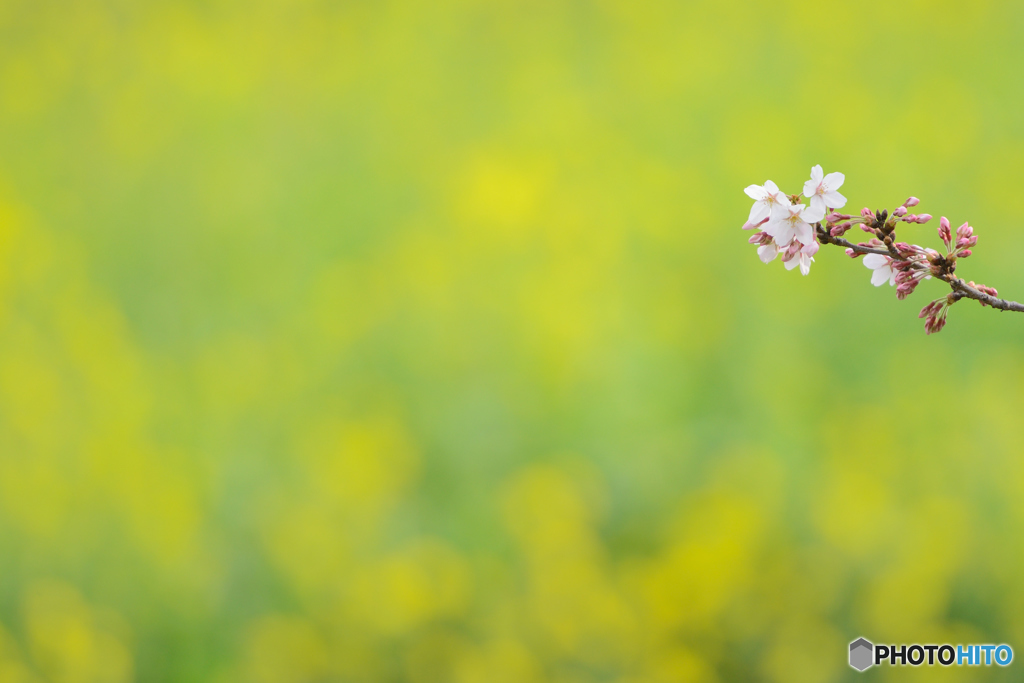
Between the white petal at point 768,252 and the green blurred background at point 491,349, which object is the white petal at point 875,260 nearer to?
the white petal at point 768,252

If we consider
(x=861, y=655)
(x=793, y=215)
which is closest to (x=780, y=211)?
(x=793, y=215)

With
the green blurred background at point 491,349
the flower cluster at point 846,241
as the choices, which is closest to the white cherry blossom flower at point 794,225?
Result: the flower cluster at point 846,241

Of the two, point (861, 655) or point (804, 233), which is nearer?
point (804, 233)

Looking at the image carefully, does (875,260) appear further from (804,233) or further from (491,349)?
(491,349)

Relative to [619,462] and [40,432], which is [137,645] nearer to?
[40,432]

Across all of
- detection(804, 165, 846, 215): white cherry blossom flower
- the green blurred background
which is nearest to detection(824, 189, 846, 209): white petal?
detection(804, 165, 846, 215): white cherry blossom flower

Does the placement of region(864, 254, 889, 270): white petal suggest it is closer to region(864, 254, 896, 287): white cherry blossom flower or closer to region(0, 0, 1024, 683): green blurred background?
region(864, 254, 896, 287): white cherry blossom flower

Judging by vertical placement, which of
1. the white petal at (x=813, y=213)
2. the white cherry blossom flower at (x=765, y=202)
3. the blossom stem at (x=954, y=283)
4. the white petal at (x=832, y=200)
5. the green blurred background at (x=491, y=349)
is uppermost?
the green blurred background at (x=491, y=349)
